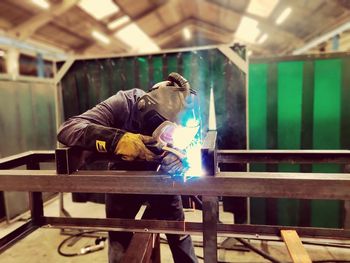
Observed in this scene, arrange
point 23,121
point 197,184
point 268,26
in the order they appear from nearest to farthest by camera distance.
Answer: point 197,184, point 23,121, point 268,26

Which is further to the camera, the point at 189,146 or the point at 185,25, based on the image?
the point at 185,25

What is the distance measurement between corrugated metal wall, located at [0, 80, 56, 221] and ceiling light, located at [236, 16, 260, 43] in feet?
17.9

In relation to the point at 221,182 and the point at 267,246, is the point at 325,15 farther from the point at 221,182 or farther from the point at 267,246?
the point at 221,182

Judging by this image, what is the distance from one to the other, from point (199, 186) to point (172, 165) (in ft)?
0.42

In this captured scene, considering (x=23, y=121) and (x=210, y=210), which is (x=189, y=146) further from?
(x=23, y=121)

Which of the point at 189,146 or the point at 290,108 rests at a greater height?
the point at 290,108

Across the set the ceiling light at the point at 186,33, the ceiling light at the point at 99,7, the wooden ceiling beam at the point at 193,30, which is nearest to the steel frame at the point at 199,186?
the ceiling light at the point at 99,7

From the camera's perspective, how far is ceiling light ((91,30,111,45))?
6.83m

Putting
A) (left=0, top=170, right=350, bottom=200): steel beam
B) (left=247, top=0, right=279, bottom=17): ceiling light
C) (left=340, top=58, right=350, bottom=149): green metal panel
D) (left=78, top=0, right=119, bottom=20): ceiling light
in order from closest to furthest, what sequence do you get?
(left=0, top=170, right=350, bottom=200): steel beam, (left=340, top=58, right=350, bottom=149): green metal panel, (left=78, top=0, right=119, bottom=20): ceiling light, (left=247, top=0, right=279, bottom=17): ceiling light

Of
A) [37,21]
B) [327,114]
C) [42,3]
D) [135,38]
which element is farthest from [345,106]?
[135,38]

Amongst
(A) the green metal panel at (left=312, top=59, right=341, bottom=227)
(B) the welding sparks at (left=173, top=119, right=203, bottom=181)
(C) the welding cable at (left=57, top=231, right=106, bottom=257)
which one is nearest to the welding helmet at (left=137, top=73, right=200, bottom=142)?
(B) the welding sparks at (left=173, top=119, right=203, bottom=181)

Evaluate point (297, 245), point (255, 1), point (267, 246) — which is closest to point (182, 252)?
point (297, 245)

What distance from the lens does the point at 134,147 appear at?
1162 mm

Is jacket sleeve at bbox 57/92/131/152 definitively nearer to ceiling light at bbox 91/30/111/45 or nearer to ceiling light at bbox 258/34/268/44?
ceiling light at bbox 91/30/111/45
